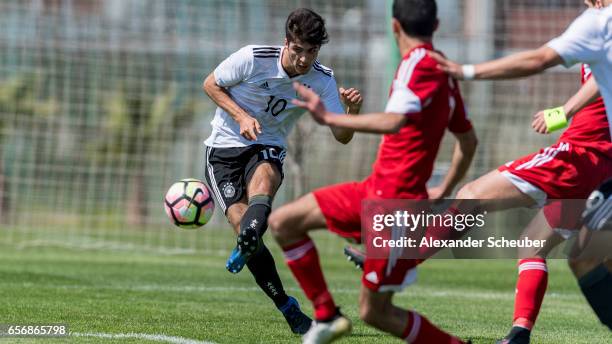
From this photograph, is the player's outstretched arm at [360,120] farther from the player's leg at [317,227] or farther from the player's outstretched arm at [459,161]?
the player's outstretched arm at [459,161]

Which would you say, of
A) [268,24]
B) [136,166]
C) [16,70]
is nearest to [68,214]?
[136,166]

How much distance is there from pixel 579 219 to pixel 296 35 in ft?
8.11

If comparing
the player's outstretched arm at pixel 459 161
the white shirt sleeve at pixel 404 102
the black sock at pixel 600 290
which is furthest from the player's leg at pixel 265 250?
the black sock at pixel 600 290

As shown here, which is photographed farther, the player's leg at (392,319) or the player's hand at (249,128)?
the player's hand at (249,128)

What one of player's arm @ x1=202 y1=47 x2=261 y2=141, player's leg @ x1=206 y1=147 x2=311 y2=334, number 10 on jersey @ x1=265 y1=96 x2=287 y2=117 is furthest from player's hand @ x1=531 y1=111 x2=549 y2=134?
number 10 on jersey @ x1=265 y1=96 x2=287 y2=117

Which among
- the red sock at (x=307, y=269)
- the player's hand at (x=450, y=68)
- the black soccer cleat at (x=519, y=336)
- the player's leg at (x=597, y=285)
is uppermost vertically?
the player's hand at (x=450, y=68)

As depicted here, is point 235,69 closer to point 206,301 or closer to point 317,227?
point 206,301

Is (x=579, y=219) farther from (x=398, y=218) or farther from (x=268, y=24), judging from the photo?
(x=268, y=24)

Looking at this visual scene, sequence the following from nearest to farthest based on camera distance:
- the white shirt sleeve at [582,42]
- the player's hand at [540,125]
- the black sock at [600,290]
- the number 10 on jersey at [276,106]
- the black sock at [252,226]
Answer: the white shirt sleeve at [582,42] < the black sock at [600,290] < the player's hand at [540,125] < the black sock at [252,226] < the number 10 on jersey at [276,106]

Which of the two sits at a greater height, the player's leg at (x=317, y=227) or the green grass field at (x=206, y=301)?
the player's leg at (x=317, y=227)

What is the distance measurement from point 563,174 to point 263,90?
2.81m

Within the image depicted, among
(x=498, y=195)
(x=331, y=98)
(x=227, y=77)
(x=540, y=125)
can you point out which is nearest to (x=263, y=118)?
(x=227, y=77)

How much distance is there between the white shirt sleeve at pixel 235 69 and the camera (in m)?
8.79

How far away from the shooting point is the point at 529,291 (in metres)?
7.40
